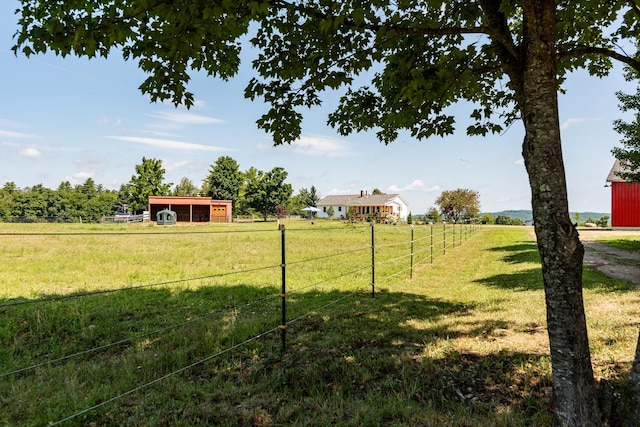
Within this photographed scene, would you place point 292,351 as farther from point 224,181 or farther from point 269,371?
point 224,181

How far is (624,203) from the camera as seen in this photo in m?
30.5

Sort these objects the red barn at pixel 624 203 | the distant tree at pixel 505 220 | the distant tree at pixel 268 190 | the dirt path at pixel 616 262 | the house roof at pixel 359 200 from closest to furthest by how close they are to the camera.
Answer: the dirt path at pixel 616 262
the red barn at pixel 624 203
the distant tree at pixel 505 220
the distant tree at pixel 268 190
the house roof at pixel 359 200

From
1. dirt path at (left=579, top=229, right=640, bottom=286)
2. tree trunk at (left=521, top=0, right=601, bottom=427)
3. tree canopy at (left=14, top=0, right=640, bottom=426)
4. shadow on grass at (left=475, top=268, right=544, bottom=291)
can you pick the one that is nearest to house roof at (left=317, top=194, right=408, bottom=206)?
dirt path at (left=579, top=229, right=640, bottom=286)

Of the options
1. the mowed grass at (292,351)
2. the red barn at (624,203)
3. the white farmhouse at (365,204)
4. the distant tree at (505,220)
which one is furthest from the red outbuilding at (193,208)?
the red barn at (624,203)

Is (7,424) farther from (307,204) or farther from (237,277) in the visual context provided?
(307,204)

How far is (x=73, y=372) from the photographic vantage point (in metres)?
4.25

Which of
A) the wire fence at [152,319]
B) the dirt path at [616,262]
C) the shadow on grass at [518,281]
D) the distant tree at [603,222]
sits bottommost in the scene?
the wire fence at [152,319]

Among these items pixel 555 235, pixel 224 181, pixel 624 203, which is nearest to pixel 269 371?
pixel 555 235

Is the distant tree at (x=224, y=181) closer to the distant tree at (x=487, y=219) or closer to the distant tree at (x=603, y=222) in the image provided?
the distant tree at (x=487, y=219)

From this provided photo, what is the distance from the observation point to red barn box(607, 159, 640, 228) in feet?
98.3

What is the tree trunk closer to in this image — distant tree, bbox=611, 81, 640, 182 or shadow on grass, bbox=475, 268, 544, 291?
shadow on grass, bbox=475, 268, 544, 291

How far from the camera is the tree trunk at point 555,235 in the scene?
2664mm

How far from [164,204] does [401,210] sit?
165 feet

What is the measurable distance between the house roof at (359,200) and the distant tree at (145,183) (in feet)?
129
